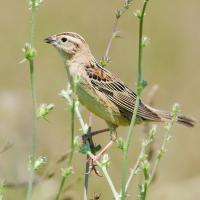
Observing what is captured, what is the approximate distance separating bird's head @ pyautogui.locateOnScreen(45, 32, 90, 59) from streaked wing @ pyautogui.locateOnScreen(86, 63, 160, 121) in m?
0.14

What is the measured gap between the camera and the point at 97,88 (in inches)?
246

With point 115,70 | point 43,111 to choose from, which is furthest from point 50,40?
point 115,70

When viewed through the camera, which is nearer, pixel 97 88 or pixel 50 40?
pixel 50 40

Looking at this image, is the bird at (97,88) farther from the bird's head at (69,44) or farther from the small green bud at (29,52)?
the small green bud at (29,52)

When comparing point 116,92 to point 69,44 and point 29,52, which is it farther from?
point 29,52

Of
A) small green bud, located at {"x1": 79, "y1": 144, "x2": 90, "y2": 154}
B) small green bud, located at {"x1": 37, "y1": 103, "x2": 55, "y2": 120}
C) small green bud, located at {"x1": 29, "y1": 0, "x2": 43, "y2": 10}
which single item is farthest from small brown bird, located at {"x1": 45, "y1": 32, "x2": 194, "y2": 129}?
small green bud, located at {"x1": 29, "y1": 0, "x2": 43, "y2": 10}

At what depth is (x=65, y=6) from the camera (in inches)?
577

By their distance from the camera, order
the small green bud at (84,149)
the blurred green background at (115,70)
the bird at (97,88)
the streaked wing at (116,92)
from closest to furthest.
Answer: the small green bud at (84,149)
the bird at (97,88)
the streaked wing at (116,92)
the blurred green background at (115,70)

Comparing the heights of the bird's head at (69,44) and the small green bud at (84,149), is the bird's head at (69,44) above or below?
above

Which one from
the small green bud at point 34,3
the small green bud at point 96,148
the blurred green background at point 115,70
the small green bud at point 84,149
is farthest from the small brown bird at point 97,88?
the small green bud at point 34,3

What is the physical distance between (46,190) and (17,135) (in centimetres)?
136

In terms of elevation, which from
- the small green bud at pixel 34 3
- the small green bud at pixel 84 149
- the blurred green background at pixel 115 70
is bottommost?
the small green bud at pixel 84 149

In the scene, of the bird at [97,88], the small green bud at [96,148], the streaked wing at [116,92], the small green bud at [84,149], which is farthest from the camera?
the streaked wing at [116,92]

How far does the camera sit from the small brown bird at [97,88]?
602cm
